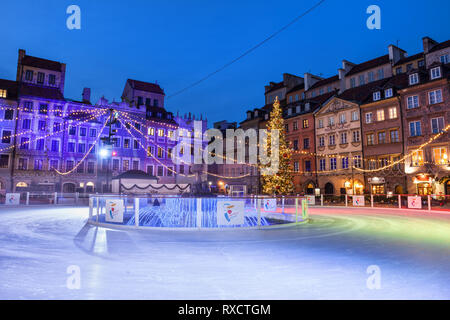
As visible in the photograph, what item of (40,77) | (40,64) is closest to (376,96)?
(40,77)

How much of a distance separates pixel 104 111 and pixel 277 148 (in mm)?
28856

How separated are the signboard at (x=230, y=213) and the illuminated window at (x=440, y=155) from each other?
2881 cm

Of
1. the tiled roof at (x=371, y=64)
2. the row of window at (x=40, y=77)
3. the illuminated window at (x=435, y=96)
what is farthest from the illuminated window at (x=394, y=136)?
the row of window at (x=40, y=77)

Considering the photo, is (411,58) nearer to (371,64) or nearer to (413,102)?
(371,64)

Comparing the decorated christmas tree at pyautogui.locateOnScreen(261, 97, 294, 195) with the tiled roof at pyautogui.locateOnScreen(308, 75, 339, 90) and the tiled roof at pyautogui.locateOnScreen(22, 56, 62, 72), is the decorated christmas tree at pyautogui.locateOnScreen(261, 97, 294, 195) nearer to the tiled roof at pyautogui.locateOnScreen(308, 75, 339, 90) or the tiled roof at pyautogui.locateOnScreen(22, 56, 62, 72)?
the tiled roof at pyautogui.locateOnScreen(308, 75, 339, 90)

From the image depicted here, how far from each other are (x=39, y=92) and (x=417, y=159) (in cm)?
5172

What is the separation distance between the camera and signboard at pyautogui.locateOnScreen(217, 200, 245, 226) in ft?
39.4

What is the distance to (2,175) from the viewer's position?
41.3 meters

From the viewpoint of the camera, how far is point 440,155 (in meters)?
31.5

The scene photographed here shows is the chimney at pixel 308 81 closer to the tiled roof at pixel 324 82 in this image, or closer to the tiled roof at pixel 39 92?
the tiled roof at pixel 324 82

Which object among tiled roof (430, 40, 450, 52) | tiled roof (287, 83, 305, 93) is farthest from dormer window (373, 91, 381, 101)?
tiled roof (287, 83, 305, 93)

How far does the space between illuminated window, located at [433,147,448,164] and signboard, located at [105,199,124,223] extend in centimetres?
3236

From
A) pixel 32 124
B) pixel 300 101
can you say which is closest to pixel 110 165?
pixel 32 124
